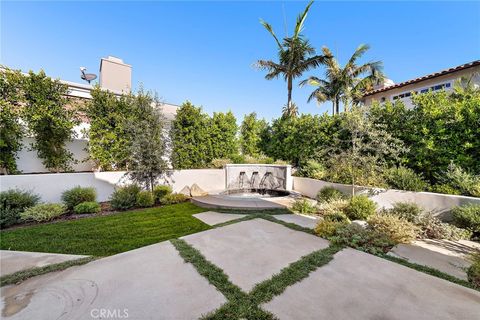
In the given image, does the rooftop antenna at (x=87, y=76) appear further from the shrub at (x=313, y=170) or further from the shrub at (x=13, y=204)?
the shrub at (x=313, y=170)

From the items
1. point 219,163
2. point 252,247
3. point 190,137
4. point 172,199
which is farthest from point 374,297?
point 190,137

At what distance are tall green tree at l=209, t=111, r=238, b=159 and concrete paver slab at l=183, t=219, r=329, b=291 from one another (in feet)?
21.3

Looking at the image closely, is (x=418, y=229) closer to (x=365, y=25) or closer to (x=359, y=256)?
(x=359, y=256)

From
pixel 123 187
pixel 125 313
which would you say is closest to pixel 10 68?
pixel 123 187

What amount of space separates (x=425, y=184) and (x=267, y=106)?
1080cm

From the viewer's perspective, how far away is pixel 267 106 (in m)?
14.9

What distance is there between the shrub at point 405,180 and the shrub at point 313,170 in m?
2.57

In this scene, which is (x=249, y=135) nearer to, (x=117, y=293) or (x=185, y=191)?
(x=185, y=191)

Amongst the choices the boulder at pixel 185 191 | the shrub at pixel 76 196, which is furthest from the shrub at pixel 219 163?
the shrub at pixel 76 196

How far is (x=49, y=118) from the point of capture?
681 centimetres

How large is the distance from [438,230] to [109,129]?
1136cm

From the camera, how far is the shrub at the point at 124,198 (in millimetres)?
6914

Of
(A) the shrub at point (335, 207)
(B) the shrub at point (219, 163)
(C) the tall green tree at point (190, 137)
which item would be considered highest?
(C) the tall green tree at point (190, 137)

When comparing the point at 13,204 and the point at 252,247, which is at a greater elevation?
the point at 13,204
